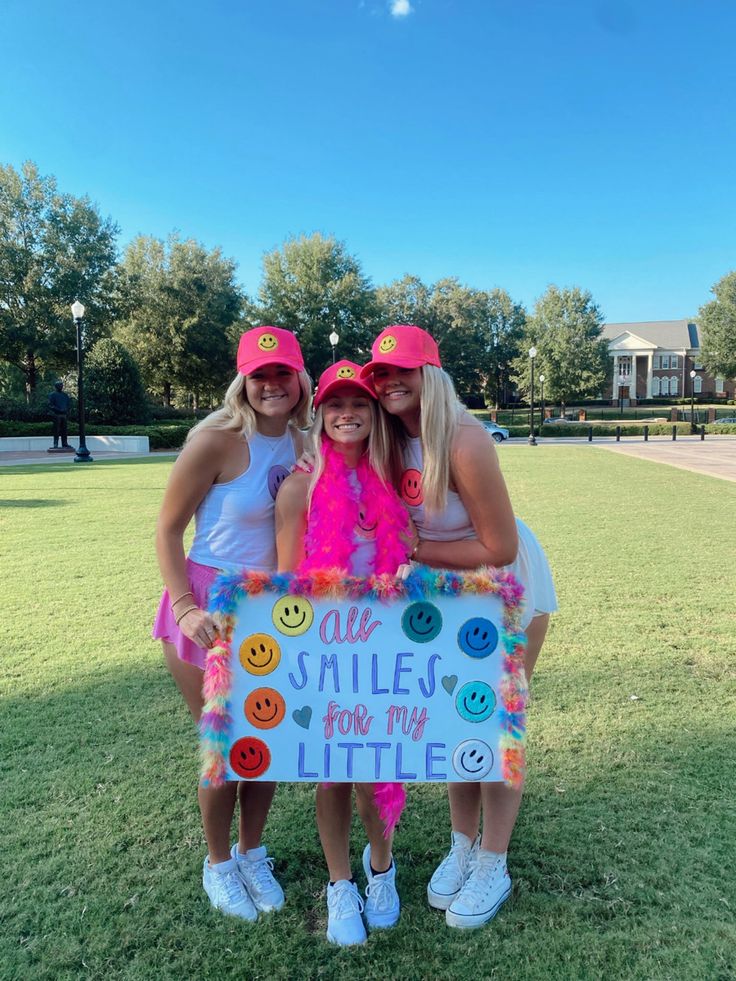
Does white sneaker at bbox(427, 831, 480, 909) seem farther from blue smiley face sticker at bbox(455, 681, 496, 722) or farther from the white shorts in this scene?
the white shorts

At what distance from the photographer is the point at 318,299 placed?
159 ft

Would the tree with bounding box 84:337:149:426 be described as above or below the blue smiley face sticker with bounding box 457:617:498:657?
above

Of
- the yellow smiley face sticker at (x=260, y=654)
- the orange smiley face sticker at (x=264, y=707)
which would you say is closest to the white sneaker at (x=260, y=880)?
the orange smiley face sticker at (x=264, y=707)

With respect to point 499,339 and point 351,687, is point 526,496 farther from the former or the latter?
point 499,339

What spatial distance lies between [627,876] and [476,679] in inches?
43.6

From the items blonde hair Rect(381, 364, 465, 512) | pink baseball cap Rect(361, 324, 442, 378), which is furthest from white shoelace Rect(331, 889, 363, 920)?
pink baseball cap Rect(361, 324, 442, 378)

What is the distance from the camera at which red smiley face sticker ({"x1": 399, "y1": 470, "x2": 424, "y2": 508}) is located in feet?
7.15

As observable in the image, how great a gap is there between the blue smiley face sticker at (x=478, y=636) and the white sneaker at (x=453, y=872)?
92 cm

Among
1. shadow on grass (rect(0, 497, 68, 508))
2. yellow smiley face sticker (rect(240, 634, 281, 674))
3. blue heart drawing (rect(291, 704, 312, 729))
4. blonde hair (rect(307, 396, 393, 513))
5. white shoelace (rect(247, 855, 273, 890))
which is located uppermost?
blonde hair (rect(307, 396, 393, 513))

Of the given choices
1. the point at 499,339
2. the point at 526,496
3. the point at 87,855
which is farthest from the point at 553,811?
the point at 499,339

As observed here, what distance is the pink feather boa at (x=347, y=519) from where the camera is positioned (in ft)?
6.94

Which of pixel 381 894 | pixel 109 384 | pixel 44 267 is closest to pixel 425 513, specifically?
pixel 381 894

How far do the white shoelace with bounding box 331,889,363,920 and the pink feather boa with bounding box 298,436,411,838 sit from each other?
0.83 feet

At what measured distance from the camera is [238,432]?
228 centimetres
